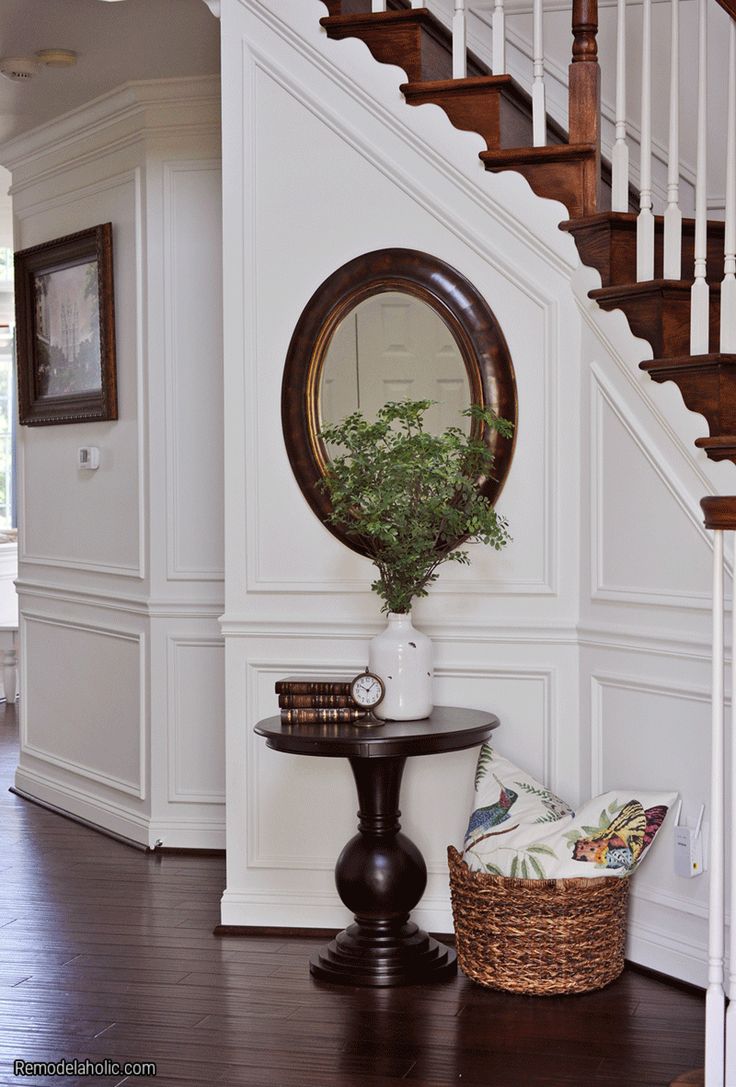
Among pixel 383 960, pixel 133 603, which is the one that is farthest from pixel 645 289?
pixel 133 603

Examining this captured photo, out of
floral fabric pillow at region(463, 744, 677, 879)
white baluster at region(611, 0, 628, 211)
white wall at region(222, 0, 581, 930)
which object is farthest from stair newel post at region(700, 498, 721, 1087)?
white baluster at region(611, 0, 628, 211)

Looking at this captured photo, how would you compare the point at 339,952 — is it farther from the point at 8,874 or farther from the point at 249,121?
the point at 249,121

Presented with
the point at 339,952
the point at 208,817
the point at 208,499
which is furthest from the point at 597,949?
the point at 208,499

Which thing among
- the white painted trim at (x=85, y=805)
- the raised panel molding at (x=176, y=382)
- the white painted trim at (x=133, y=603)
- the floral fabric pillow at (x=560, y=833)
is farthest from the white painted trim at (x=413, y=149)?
the white painted trim at (x=85, y=805)

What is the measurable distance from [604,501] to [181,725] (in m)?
2.06

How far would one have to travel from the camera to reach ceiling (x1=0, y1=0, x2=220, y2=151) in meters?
4.10

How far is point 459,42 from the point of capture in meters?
3.65

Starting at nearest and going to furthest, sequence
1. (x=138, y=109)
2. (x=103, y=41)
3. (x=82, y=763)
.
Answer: (x=103, y=41) < (x=138, y=109) < (x=82, y=763)

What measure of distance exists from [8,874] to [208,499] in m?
1.50

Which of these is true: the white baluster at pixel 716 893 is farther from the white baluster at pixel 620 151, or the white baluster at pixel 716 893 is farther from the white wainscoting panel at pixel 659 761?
the white baluster at pixel 620 151

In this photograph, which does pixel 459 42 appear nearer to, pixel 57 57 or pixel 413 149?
pixel 413 149

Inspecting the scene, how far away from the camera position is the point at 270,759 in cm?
388

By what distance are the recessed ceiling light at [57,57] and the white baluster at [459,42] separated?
4.97 ft

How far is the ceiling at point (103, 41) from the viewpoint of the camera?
161 inches
